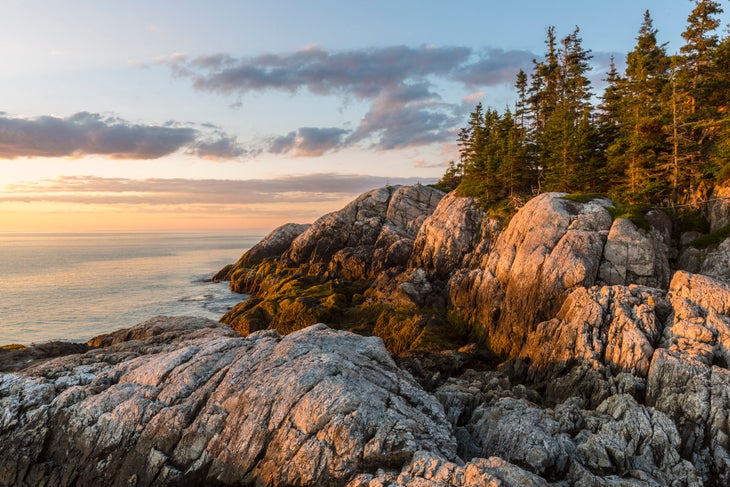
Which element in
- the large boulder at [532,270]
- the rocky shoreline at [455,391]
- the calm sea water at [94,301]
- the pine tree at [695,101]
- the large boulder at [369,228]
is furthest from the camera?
the large boulder at [369,228]

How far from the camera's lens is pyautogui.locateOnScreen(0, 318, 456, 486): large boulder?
46.7ft

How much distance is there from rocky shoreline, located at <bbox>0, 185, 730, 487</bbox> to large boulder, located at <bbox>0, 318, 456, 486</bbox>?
0.07m

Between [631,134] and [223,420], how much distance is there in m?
45.9

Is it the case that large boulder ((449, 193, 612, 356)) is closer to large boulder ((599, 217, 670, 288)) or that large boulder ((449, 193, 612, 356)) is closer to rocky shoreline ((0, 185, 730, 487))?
rocky shoreline ((0, 185, 730, 487))

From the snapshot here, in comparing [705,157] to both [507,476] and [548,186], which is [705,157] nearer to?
[548,186]

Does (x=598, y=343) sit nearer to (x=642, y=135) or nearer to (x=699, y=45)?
(x=642, y=135)

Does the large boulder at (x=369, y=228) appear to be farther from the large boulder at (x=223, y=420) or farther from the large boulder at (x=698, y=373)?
the large boulder at (x=223, y=420)

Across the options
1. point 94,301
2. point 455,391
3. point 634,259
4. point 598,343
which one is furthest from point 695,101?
point 94,301

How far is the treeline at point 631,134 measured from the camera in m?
38.2

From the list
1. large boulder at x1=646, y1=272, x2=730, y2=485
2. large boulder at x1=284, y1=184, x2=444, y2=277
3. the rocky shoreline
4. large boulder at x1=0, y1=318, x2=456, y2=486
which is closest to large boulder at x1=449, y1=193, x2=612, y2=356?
the rocky shoreline

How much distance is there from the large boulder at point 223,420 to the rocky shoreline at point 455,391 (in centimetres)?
7

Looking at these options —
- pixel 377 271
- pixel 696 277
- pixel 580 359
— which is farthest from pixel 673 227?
pixel 377 271

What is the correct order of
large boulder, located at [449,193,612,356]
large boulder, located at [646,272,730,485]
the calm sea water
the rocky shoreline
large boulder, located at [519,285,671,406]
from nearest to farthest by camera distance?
the rocky shoreline, large boulder, located at [646,272,730,485], large boulder, located at [519,285,671,406], large boulder, located at [449,193,612,356], the calm sea water

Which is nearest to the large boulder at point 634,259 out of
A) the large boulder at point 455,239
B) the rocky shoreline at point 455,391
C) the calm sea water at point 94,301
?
the rocky shoreline at point 455,391
